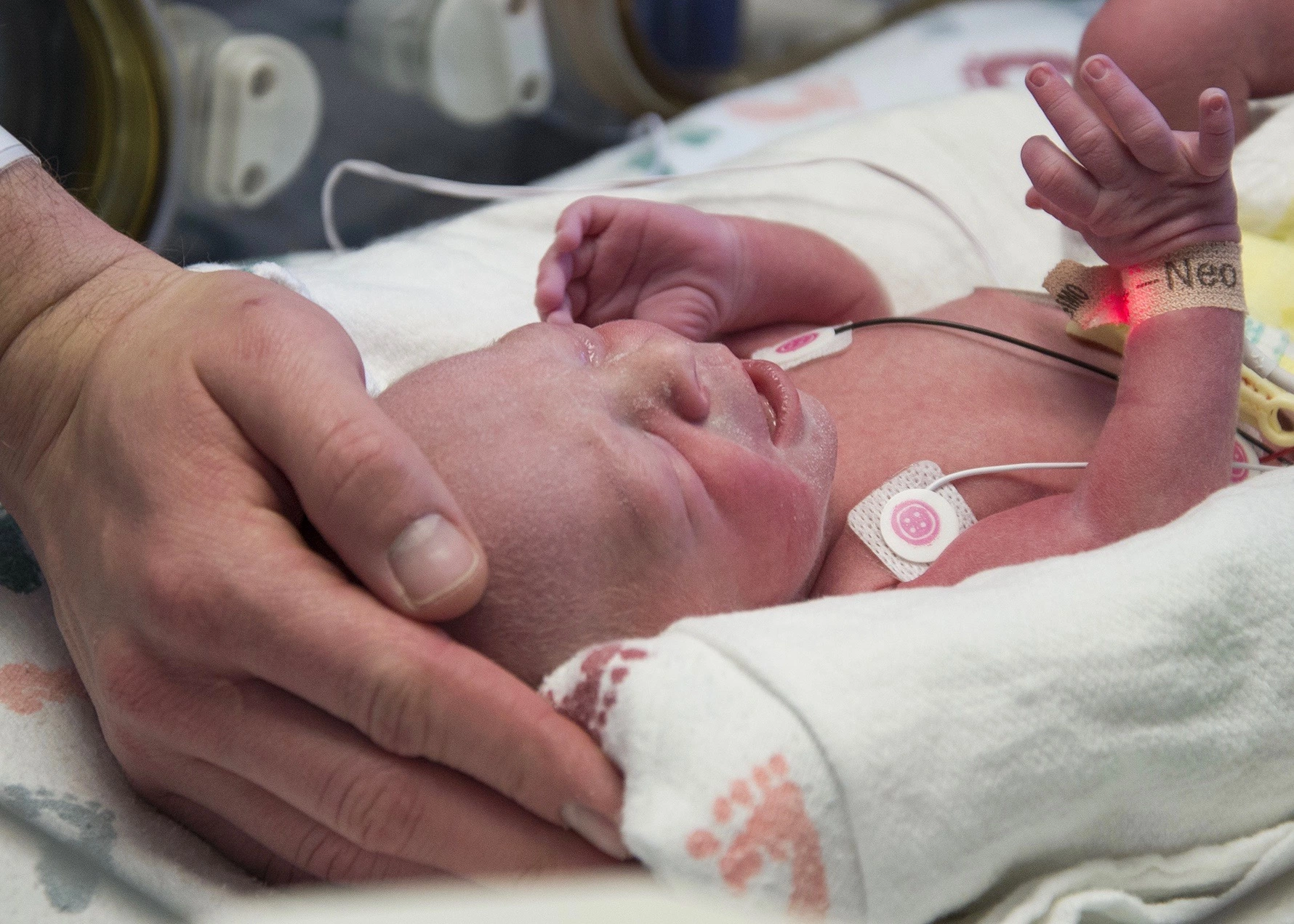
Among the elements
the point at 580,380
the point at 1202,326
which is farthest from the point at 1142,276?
the point at 580,380

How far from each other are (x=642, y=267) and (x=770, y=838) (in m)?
0.77

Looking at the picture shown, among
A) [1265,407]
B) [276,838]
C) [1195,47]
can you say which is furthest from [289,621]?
[1195,47]

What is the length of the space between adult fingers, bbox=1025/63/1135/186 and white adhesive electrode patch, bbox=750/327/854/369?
362mm

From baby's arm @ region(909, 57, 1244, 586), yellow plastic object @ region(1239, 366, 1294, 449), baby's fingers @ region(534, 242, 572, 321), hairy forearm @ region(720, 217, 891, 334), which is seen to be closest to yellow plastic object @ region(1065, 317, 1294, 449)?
yellow plastic object @ region(1239, 366, 1294, 449)

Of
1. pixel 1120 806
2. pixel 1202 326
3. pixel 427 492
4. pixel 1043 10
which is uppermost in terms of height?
pixel 1043 10

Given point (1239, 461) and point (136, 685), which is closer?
point (136, 685)

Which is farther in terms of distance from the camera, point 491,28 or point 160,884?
point 491,28

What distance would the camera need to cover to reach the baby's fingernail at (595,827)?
0.66 meters

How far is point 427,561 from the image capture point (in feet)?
2.16

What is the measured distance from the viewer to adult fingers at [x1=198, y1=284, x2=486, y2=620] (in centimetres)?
66

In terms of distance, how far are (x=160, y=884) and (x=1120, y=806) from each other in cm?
66

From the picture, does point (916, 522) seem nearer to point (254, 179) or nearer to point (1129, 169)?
point (1129, 169)

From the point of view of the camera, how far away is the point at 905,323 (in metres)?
1.28

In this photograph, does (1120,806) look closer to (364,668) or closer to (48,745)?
(364,668)
